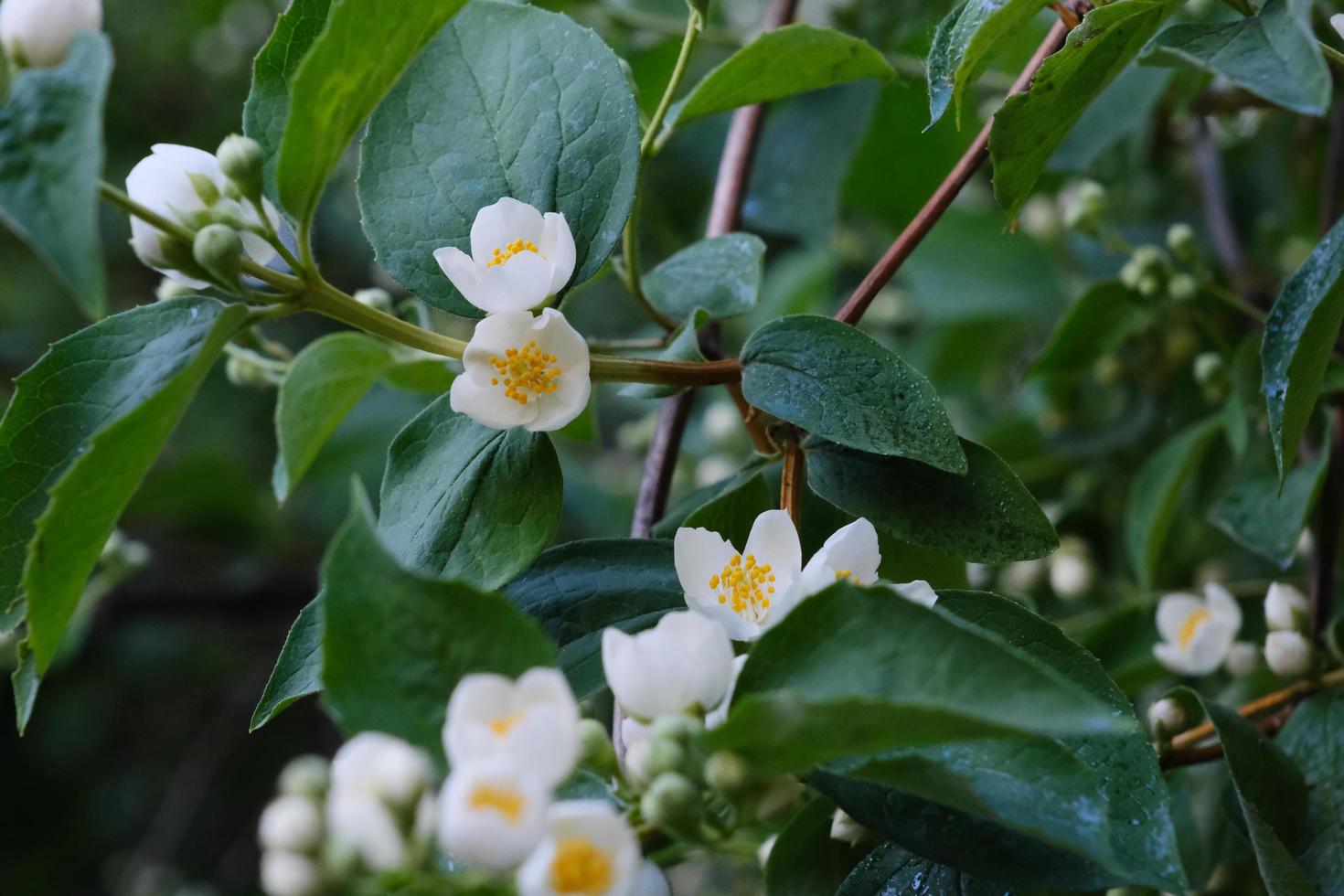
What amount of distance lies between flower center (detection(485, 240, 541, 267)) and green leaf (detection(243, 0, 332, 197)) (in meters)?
0.12

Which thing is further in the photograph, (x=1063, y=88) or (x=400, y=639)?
(x=1063, y=88)

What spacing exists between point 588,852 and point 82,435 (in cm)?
30

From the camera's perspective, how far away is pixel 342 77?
517 millimetres

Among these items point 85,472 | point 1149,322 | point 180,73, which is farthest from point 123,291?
point 85,472

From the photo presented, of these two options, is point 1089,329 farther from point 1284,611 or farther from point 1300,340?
point 1300,340

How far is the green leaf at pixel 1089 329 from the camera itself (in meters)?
1.05

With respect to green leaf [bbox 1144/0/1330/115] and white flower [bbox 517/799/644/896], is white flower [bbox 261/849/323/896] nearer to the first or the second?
white flower [bbox 517/799/644/896]

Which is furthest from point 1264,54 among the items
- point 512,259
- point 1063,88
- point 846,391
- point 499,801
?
point 499,801

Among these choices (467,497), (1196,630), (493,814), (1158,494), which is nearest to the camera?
(493,814)

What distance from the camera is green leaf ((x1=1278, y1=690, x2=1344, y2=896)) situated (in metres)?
0.68

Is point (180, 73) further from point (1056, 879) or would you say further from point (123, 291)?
point (1056, 879)

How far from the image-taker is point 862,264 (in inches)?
61.1

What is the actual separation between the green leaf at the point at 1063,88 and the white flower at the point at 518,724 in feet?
1.12

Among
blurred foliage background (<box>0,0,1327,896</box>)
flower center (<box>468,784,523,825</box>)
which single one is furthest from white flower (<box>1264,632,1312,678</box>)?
flower center (<box>468,784,523,825</box>)
